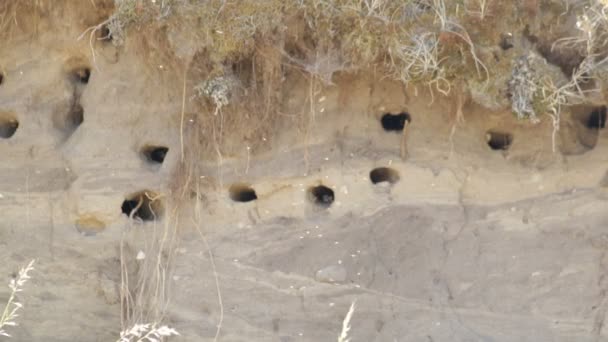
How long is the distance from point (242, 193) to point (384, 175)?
571 millimetres

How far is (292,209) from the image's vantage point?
3.17 meters

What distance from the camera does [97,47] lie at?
3.36 m

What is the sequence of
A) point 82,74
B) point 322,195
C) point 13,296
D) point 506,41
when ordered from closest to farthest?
point 506,41 < point 13,296 < point 322,195 < point 82,74

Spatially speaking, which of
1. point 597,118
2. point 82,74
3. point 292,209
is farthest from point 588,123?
point 82,74

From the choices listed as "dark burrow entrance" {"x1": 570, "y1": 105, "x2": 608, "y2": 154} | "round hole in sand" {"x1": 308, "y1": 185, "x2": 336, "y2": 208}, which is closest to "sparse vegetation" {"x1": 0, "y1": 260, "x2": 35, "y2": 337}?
"round hole in sand" {"x1": 308, "y1": 185, "x2": 336, "y2": 208}

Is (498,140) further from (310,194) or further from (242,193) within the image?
(242,193)

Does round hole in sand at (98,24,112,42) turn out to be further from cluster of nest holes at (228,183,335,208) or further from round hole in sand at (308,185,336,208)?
round hole in sand at (308,185,336,208)

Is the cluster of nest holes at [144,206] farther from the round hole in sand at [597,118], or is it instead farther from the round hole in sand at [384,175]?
the round hole in sand at [597,118]

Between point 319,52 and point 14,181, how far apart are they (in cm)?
141

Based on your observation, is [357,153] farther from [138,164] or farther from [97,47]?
[97,47]

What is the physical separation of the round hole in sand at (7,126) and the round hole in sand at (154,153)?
0.59 m

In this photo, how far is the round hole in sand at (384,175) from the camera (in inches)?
123

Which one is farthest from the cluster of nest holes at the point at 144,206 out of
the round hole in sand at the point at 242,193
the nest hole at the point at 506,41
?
the nest hole at the point at 506,41

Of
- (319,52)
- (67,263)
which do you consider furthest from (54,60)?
(319,52)
